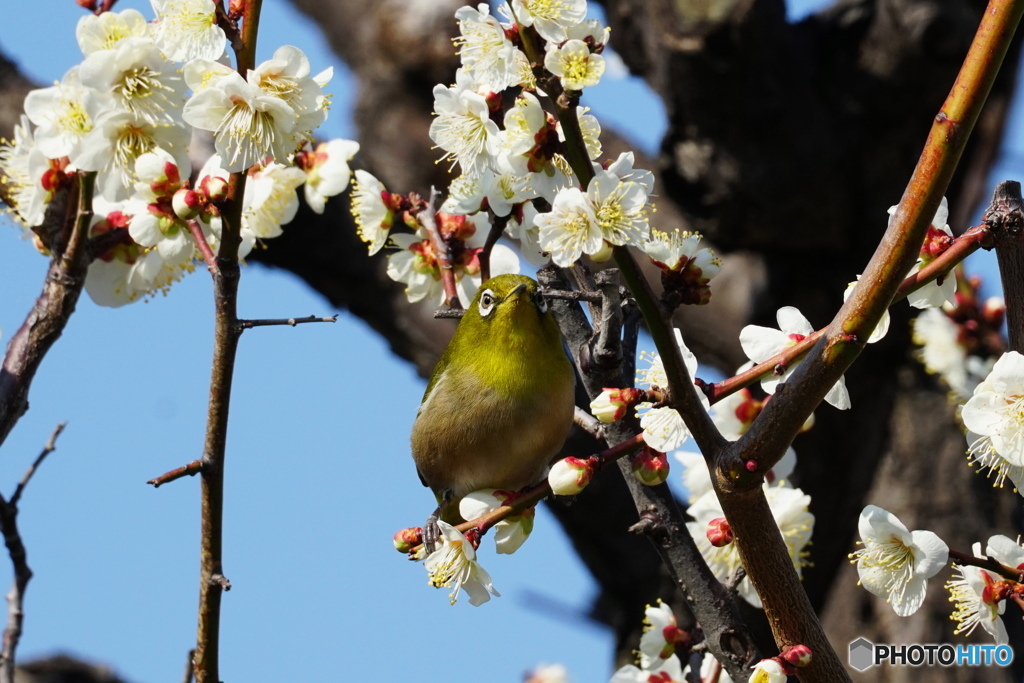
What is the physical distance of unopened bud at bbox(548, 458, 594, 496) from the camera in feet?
5.21

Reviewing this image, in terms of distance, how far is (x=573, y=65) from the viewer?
1420 mm

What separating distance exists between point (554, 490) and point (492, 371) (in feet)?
2.63

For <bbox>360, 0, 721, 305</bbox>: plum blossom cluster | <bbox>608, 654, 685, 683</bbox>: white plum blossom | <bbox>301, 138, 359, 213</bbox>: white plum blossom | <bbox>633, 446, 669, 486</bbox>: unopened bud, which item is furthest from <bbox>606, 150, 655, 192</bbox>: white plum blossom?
<bbox>608, 654, 685, 683</bbox>: white plum blossom

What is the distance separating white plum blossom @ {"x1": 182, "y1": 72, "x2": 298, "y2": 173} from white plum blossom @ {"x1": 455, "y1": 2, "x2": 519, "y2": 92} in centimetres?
34

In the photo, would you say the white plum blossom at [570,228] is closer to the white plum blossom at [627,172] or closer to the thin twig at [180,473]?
the white plum blossom at [627,172]

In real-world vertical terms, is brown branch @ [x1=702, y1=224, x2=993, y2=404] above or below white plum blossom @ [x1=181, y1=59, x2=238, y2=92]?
below

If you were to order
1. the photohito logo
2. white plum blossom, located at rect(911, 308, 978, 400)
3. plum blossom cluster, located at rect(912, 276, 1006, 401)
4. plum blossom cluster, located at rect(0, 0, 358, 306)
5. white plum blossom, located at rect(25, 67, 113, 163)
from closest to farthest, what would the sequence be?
plum blossom cluster, located at rect(0, 0, 358, 306), white plum blossom, located at rect(25, 67, 113, 163), the photohito logo, plum blossom cluster, located at rect(912, 276, 1006, 401), white plum blossom, located at rect(911, 308, 978, 400)

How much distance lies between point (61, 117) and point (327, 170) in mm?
582

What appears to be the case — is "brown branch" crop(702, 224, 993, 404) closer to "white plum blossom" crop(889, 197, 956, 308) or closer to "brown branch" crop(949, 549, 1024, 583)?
"white plum blossom" crop(889, 197, 956, 308)

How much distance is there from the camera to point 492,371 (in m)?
2.37

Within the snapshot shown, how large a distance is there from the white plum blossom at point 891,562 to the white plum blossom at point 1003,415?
17 cm

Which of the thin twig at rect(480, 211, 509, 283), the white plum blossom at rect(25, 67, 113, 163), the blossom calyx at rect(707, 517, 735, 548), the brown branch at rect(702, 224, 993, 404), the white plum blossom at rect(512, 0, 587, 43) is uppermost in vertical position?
the white plum blossom at rect(25, 67, 113, 163)

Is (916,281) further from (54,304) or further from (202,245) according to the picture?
(54,304)

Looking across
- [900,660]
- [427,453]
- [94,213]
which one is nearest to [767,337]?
[427,453]
